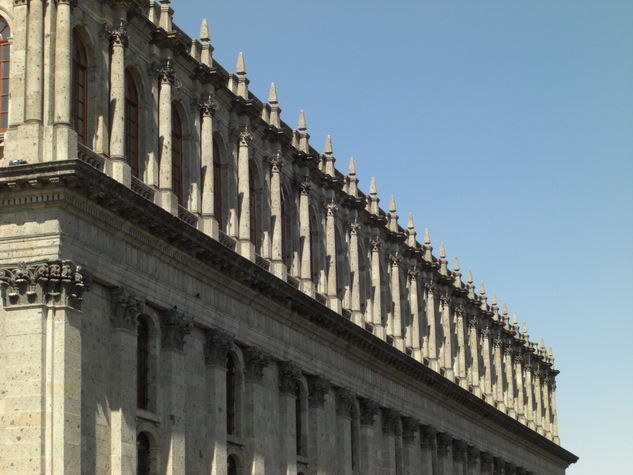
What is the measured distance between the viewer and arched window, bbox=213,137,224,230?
49688 mm

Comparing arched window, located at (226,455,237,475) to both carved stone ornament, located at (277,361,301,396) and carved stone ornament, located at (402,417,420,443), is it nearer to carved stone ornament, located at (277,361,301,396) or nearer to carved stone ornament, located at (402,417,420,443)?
carved stone ornament, located at (277,361,301,396)

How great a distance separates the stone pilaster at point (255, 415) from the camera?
48.7 meters

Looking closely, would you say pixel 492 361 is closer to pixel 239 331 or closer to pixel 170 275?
pixel 239 331

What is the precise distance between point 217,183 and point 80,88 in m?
9.66

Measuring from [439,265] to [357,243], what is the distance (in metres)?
12.9

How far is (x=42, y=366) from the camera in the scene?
37094 millimetres

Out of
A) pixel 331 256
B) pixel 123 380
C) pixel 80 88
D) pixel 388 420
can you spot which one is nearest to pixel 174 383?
pixel 123 380

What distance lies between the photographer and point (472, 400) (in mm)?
74438

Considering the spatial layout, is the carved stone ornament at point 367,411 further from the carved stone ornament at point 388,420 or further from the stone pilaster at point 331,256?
the stone pilaster at point 331,256

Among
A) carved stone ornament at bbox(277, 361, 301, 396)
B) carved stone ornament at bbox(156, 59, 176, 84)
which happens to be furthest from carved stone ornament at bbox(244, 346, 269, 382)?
carved stone ornament at bbox(156, 59, 176, 84)

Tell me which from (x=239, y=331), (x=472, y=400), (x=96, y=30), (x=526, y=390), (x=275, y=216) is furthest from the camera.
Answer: (x=526, y=390)

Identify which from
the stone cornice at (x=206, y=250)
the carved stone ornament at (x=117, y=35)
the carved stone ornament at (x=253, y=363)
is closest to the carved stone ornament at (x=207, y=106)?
the stone cornice at (x=206, y=250)

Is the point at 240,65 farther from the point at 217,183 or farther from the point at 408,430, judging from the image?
the point at 408,430

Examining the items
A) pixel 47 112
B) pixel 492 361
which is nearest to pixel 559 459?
pixel 492 361
